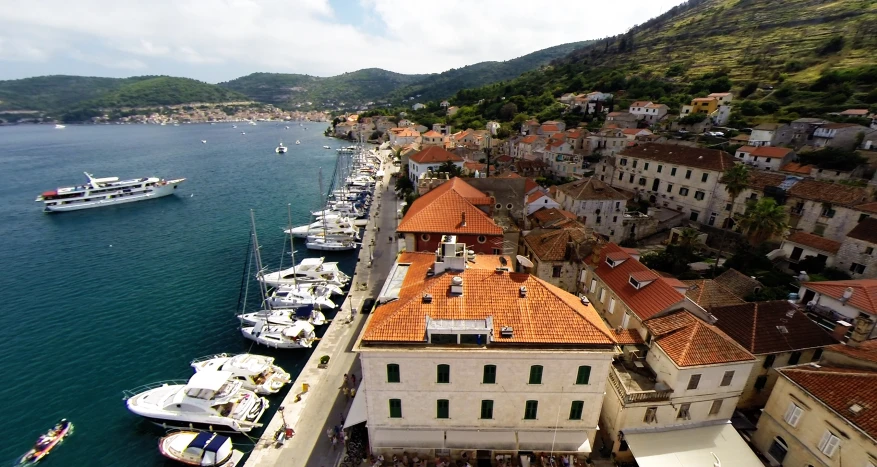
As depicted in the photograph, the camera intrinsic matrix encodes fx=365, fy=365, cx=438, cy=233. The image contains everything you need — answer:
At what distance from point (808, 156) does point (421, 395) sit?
247 ft

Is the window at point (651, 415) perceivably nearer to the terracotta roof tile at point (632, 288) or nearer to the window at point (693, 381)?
the window at point (693, 381)

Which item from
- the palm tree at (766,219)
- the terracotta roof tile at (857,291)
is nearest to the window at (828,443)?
the terracotta roof tile at (857,291)

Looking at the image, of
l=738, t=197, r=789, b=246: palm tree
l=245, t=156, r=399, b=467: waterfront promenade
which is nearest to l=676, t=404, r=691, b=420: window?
l=245, t=156, r=399, b=467: waterfront promenade

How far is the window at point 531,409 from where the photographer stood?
20969 millimetres

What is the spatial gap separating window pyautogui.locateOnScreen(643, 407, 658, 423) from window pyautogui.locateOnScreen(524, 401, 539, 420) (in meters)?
7.02

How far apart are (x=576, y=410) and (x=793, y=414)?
39.1 ft

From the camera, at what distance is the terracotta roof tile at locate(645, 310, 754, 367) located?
21.6 meters

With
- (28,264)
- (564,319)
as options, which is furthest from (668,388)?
Answer: (28,264)

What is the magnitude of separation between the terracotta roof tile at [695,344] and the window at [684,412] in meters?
3.21

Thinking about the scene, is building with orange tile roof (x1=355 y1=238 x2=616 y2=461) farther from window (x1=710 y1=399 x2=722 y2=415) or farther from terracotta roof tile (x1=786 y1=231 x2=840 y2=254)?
terracotta roof tile (x1=786 y1=231 x2=840 y2=254)

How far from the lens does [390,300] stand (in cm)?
2256

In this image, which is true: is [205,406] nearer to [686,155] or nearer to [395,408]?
[395,408]

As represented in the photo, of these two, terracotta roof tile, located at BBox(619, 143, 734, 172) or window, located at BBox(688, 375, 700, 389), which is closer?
window, located at BBox(688, 375, 700, 389)

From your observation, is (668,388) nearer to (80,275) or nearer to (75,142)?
(80,275)
